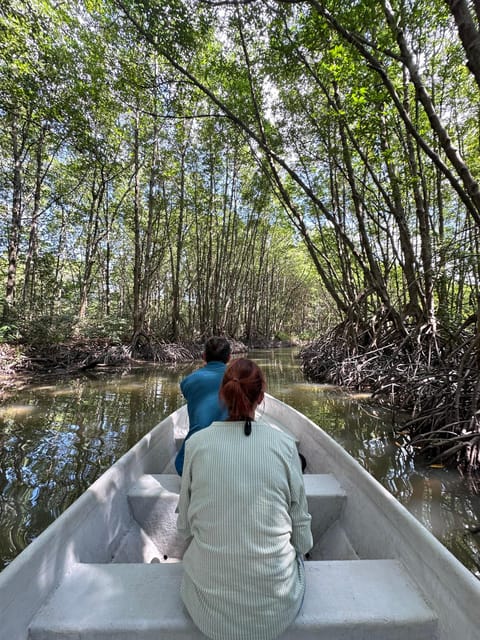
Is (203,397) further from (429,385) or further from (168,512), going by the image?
(429,385)

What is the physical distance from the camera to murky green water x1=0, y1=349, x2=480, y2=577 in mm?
2318

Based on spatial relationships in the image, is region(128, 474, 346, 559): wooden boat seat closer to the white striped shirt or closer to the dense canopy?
the white striped shirt

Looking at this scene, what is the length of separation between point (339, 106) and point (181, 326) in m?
11.4

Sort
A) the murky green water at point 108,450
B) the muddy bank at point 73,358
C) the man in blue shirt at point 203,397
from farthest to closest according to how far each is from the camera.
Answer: the muddy bank at point 73,358 < the murky green water at point 108,450 < the man in blue shirt at point 203,397

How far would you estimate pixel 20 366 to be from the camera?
7988 mm

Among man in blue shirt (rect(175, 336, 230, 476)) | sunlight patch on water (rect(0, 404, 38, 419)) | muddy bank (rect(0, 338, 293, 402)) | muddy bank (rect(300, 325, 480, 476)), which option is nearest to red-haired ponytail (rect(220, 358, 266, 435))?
man in blue shirt (rect(175, 336, 230, 476))

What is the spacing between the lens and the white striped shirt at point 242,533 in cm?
97

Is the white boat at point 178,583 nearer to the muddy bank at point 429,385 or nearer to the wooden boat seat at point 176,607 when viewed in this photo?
the wooden boat seat at point 176,607

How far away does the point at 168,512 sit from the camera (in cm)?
192

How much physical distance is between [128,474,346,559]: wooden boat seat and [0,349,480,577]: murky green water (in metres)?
0.77

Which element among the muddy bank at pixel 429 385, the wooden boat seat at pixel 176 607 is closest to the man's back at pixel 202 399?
the wooden boat seat at pixel 176 607

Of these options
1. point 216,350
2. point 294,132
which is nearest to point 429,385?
point 216,350

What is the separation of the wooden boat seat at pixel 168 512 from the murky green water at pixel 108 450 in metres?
0.77

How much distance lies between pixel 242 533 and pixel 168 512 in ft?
3.69
